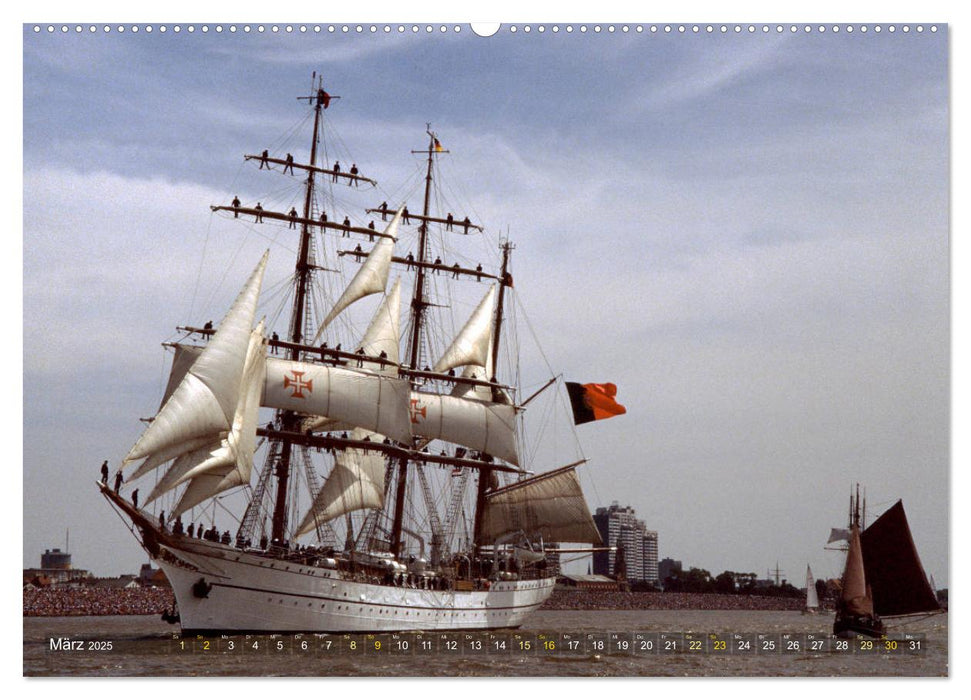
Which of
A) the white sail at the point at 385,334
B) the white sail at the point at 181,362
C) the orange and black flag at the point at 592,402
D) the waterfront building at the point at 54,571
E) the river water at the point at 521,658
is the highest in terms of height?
the white sail at the point at 385,334

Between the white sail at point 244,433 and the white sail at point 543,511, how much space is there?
791 inches

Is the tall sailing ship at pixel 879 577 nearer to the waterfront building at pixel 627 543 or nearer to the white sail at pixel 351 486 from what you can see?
the waterfront building at pixel 627 543

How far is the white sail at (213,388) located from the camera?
3981 cm

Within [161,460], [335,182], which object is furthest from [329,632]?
[335,182]

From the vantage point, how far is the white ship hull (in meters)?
45.4

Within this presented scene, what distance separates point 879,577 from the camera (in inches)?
1784

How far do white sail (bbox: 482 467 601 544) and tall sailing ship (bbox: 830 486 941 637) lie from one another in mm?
15593

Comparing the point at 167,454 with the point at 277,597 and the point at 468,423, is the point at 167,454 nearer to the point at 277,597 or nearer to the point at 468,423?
the point at 277,597

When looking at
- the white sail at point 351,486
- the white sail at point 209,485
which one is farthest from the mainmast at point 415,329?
the white sail at point 209,485

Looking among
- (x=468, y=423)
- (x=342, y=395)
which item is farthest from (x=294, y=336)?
(x=468, y=423)

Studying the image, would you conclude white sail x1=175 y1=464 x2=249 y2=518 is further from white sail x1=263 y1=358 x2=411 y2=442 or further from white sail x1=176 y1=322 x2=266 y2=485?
white sail x1=263 y1=358 x2=411 y2=442

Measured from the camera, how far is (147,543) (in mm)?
44656

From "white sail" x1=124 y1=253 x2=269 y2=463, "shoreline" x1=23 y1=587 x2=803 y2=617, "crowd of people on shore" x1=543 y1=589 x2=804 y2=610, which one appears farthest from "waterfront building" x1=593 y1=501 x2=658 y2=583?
"white sail" x1=124 y1=253 x2=269 y2=463

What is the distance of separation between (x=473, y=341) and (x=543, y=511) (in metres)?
8.64
